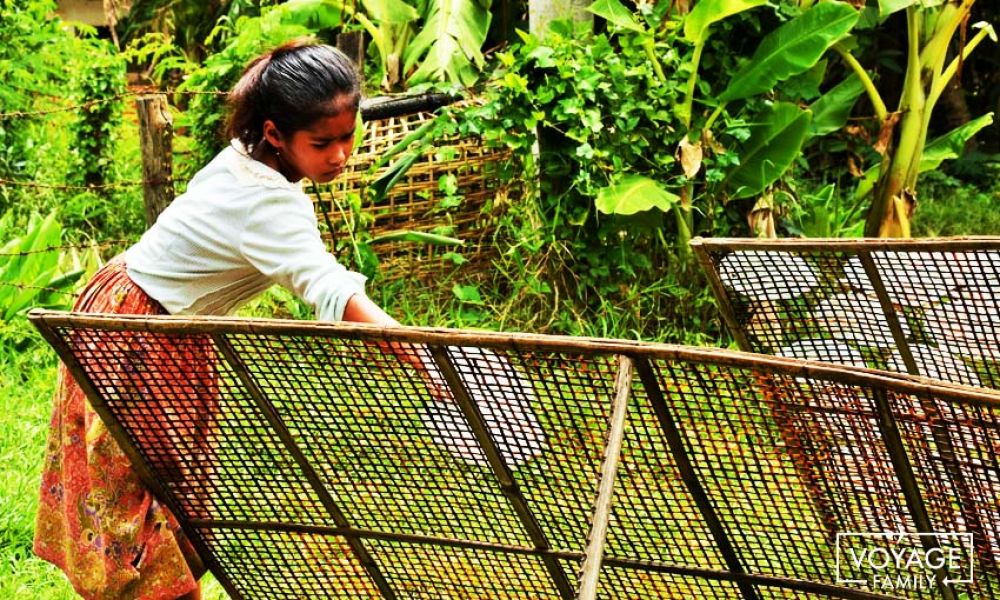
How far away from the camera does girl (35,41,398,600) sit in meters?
2.31

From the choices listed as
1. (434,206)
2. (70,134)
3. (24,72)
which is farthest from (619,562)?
(70,134)

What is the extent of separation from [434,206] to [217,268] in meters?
2.88

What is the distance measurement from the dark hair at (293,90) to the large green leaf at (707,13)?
2370mm

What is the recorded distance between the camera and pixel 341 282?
2236 mm

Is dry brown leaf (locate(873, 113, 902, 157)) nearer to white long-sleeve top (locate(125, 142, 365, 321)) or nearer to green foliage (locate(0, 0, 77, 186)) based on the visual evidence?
white long-sleeve top (locate(125, 142, 365, 321))

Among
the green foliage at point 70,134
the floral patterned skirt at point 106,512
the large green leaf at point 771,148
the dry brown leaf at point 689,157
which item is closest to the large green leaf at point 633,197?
the dry brown leaf at point 689,157

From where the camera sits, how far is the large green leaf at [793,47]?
15.2ft

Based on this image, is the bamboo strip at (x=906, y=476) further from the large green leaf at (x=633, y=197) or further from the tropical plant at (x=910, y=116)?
the tropical plant at (x=910, y=116)

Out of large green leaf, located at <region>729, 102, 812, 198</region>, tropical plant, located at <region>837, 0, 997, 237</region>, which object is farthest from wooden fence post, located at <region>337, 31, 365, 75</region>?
tropical plant, located at <region>837, 0, 997, 237</region>

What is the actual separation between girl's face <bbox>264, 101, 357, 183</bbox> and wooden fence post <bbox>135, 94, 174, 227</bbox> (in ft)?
6.83

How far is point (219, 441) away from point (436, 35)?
3598mm

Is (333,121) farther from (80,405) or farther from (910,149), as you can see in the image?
(910,149)

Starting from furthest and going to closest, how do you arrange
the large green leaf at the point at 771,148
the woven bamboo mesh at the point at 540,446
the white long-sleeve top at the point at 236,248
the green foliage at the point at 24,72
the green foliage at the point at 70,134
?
1. the green foliage at the point at 24,72
2. the green foliage at the point at 70,134
3. the large green leaf at the point at 771,148
4. the white long-sleeve top at the point at 236,248
5. the woven bamboo mesh at the point at 540,446

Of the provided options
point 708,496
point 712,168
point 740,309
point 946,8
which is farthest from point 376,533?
point 946,8
